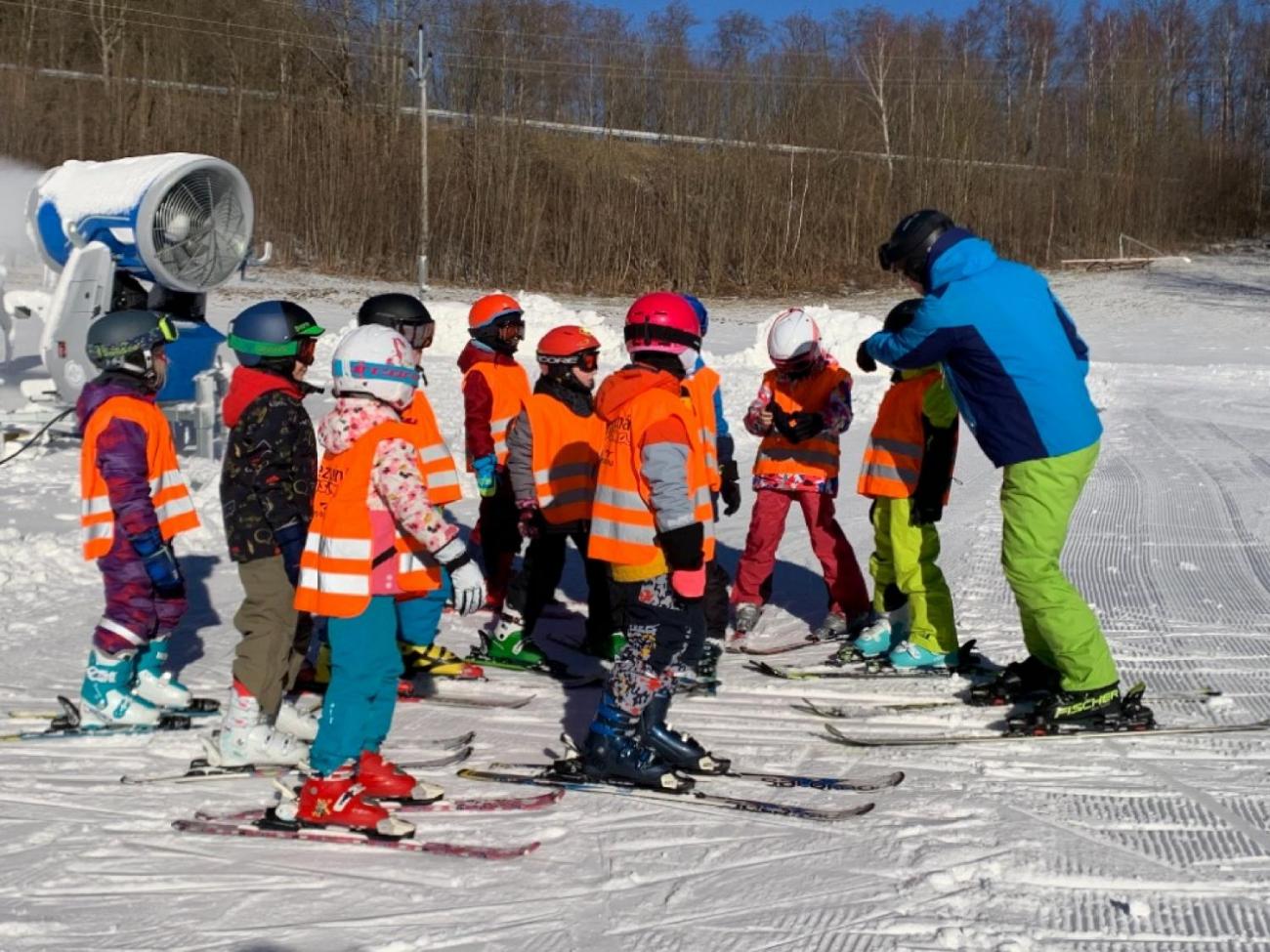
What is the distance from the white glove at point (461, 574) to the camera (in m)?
4.05

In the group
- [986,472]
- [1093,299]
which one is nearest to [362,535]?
[986,472]

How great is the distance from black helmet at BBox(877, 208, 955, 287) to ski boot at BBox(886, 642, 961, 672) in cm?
163

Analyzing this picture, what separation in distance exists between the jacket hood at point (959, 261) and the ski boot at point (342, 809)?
9.24ft

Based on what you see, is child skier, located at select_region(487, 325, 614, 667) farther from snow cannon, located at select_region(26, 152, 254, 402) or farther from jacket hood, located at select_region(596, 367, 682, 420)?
snow cannon, located at select_region(26, 152, 254, 402)

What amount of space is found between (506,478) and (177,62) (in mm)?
32849

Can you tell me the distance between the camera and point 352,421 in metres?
4.13

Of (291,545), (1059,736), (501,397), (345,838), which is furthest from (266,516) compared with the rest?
(1059,736)

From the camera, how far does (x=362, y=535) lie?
13.5 feet

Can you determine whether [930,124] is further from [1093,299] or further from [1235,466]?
[1235,466]

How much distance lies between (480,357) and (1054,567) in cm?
303

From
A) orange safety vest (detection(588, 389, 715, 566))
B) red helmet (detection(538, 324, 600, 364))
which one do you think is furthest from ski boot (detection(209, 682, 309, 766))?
red helmet (detection(538, 324, 600, 364))

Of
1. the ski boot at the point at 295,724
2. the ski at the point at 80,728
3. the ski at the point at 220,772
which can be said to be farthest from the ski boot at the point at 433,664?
the ski at the point at 220,772

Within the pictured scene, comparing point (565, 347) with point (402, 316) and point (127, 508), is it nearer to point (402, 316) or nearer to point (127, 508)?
point (402, 316)

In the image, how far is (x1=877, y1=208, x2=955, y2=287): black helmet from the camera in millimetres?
5199
